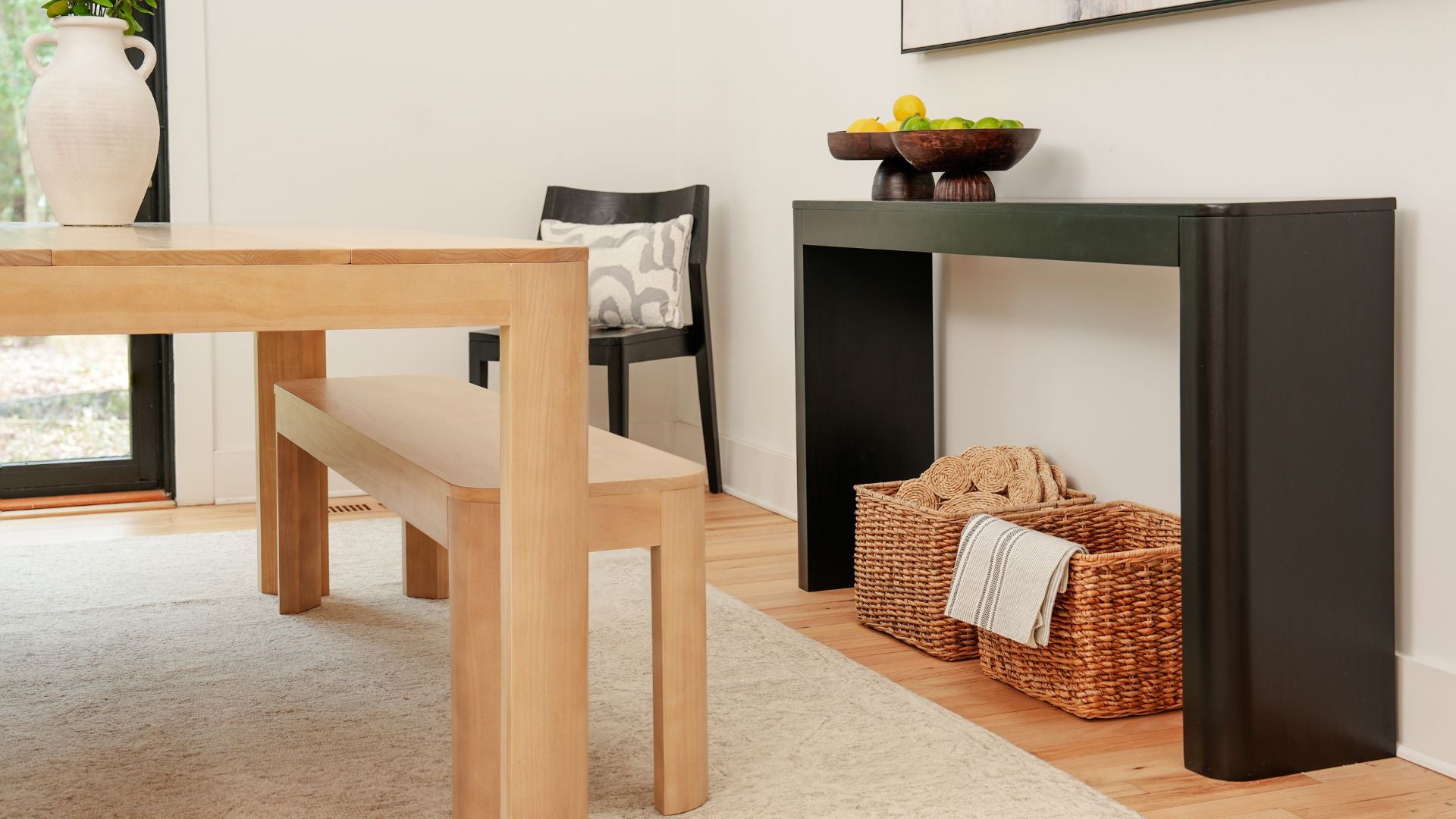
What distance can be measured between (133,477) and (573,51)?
1708mm

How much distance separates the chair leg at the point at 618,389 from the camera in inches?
139

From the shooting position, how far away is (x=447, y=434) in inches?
78.1

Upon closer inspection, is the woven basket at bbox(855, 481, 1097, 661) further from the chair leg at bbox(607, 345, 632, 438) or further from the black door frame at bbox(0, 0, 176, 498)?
the black door frame at bbox(0, 0, 176, 498)

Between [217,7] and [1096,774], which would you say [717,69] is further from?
Result: [1096,774]

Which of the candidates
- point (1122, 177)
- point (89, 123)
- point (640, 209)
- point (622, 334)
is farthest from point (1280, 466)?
point (640, 209)

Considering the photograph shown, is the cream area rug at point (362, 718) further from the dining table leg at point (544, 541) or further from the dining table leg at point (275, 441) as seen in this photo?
the dining table leg at point (544, 541)

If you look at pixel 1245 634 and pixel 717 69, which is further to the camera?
pixel 717 69

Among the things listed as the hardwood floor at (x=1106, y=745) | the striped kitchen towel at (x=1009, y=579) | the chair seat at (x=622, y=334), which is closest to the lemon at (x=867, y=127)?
the striped kitchen towel at (x=1009, y=579)

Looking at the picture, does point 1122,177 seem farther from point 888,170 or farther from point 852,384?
point 852,384

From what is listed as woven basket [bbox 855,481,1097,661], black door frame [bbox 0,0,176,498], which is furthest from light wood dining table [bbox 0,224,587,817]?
black door frame [bbox 0,0,176,498]

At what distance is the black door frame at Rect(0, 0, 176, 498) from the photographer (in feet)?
12.3

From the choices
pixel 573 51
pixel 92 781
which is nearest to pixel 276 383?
pixel 92 781

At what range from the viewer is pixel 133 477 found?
12.8 feet

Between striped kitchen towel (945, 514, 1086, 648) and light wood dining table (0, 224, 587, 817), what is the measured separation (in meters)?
0.83
